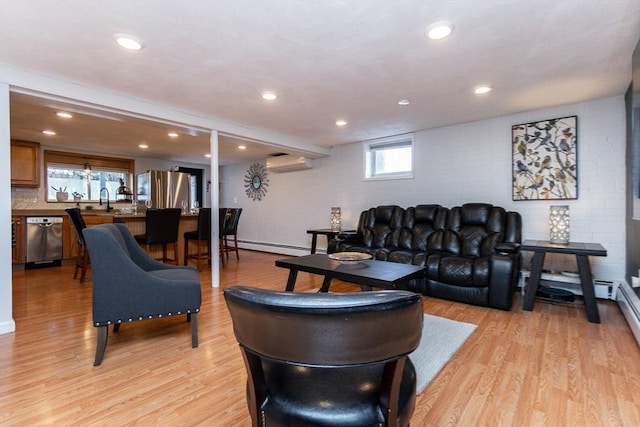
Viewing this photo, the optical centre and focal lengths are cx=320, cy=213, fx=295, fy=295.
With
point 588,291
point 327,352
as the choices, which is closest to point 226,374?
point 327,352

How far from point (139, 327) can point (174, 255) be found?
2.37m

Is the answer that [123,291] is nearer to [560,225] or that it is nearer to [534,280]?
[534,280]

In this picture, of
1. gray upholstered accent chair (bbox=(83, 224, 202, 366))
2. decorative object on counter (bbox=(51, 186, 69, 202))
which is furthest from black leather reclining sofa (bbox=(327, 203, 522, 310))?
decorative object on counter (bbox=(51, 186, 69, 202))

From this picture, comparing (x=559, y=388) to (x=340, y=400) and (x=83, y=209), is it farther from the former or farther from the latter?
(x=83, y=209)

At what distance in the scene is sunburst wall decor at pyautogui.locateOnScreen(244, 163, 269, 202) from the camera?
7098 millimetres

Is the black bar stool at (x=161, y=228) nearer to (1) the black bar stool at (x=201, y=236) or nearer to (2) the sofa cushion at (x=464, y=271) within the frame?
(1) the black bar stool at (x=201, y=236)

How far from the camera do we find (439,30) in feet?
6.42

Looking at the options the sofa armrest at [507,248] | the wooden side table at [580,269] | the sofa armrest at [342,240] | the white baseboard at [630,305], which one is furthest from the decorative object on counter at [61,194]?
the white baseboard at [630,305]

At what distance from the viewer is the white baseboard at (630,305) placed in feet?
7.61

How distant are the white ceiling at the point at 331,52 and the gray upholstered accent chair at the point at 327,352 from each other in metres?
1.74

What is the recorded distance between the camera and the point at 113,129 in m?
4.48

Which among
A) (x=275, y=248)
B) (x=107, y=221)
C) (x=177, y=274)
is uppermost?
(x=107, y=221)

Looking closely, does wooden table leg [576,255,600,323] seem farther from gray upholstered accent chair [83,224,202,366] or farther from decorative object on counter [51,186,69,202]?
decorative object on counter [51,186,69,202]

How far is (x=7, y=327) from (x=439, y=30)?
4.04 m
